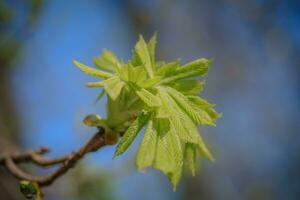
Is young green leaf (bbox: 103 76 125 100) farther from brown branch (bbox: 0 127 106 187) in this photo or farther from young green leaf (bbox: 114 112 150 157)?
brown branch (bbox: 0 127 106 187)

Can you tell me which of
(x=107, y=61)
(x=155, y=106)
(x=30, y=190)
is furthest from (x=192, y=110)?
(x=30, y=190)

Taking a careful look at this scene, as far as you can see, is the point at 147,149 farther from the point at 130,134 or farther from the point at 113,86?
the point at 113,86

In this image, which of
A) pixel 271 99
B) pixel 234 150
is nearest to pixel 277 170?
pixel 234 150

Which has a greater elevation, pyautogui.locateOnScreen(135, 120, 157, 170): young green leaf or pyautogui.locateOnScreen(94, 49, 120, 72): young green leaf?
pyautogui.locateOnScreen(94, 49, 120, 72): young green leaf

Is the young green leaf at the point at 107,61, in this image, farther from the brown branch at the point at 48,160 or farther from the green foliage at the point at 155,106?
the brown branch at the point at 48,160

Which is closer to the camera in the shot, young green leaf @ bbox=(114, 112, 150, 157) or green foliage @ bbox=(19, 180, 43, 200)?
Answer: young green leaf @ bbox=(114, 112, 150, 157)

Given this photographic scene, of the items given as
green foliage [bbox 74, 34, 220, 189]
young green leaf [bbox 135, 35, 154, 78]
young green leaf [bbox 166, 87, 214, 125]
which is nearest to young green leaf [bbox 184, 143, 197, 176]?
green foliage [bbox 74, 34, 220, 189]
